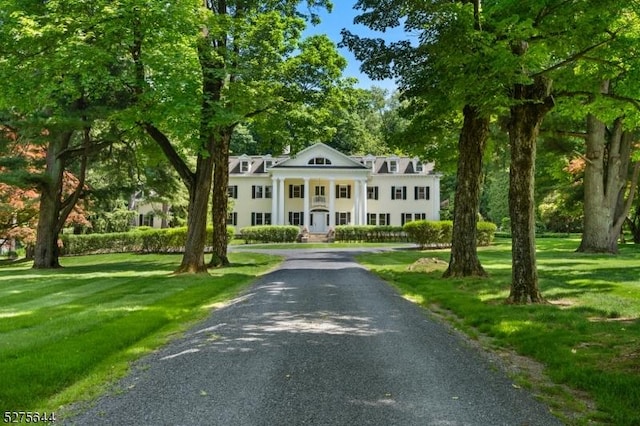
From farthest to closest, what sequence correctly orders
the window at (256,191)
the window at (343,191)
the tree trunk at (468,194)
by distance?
the window at (256,191)
the window at (343,191)
the tree trunk at (468,194)

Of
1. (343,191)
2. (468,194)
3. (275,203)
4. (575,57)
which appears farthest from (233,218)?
(575,57)

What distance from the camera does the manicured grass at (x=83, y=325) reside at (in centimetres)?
533

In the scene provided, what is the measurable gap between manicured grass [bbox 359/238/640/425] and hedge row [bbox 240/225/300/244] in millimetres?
25403

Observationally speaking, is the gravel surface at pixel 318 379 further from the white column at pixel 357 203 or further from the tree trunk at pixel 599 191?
the white column at pixel 357 203

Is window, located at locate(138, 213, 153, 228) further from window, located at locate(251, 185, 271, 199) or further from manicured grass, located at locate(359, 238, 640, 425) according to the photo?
manicured grass, located at locate(359, 238, 640, 425)

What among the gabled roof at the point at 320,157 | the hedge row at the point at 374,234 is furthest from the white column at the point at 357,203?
the hedge row at the point at 374,234

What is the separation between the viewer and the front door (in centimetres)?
5000

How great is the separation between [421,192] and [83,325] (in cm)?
4593

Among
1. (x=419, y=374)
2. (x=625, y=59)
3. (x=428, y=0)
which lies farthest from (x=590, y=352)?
(x=428, y=0)

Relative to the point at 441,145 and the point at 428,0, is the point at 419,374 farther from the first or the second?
the point at 441,145

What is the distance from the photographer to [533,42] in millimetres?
9977

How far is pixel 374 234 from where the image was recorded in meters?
42.2

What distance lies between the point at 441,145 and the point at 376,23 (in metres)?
5.58

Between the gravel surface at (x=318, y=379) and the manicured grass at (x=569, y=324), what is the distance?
0.66 metres
